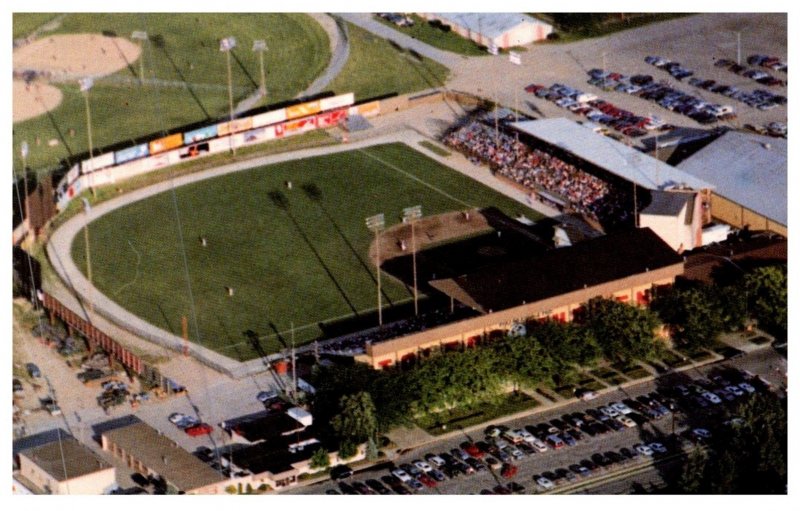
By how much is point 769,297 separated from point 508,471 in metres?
30.0

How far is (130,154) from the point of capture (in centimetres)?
19800

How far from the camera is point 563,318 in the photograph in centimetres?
16100

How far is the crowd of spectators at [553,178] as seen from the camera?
185 m

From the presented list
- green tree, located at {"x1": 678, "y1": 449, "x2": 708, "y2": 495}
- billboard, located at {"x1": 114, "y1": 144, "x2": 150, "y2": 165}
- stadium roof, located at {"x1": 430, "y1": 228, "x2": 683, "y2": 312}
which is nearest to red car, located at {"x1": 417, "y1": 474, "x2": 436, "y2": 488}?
green tree, located at {"x1": 678, "y1": 449, "x2": 708, "y2": 495}

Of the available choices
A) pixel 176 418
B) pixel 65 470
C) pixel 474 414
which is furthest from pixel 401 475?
pixel 65 470

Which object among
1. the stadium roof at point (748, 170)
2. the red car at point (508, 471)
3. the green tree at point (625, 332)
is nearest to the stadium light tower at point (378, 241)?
the green tree at point (625, 332)

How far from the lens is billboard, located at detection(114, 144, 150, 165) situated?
19750 cm

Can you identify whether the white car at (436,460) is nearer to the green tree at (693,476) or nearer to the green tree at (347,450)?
the green tree at (347,450)

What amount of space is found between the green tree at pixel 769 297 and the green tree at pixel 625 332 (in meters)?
8.84

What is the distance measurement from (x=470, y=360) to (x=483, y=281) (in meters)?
11.0

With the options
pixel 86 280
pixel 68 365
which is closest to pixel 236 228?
pixel 86 280
